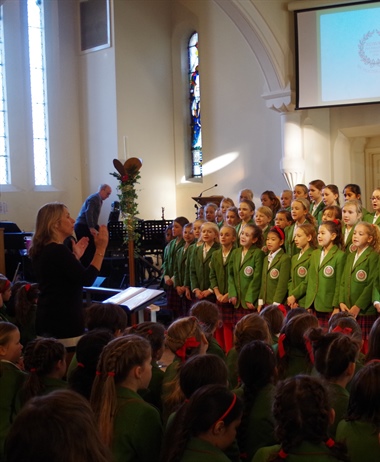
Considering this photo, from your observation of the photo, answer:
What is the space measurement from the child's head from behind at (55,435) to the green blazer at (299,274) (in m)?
3.78

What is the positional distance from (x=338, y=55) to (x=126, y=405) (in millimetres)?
6766

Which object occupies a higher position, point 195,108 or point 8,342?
point 195,108

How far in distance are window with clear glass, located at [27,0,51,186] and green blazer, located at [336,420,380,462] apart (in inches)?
367

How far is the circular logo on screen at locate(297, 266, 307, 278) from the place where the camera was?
4.72 m

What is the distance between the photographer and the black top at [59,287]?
9.66 ft

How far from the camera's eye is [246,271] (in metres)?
4.98

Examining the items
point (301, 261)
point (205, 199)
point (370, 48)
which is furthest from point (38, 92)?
point (301, 261)

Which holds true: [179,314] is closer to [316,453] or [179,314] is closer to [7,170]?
[316,453]

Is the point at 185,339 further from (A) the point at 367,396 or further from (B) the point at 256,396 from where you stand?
(A) the point at 367,396

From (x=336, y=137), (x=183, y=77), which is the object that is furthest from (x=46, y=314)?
(x=183, y=77)

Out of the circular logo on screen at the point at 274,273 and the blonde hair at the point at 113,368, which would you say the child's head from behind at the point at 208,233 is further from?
the blonde hair at the point at 113,368

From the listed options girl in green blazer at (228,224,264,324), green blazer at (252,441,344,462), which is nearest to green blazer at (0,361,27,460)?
green blazer at (252,441,344,462)

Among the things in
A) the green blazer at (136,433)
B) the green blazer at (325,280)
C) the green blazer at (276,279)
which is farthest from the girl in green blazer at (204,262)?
the green blazer at (136,433)

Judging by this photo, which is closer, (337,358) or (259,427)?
(259,427)
